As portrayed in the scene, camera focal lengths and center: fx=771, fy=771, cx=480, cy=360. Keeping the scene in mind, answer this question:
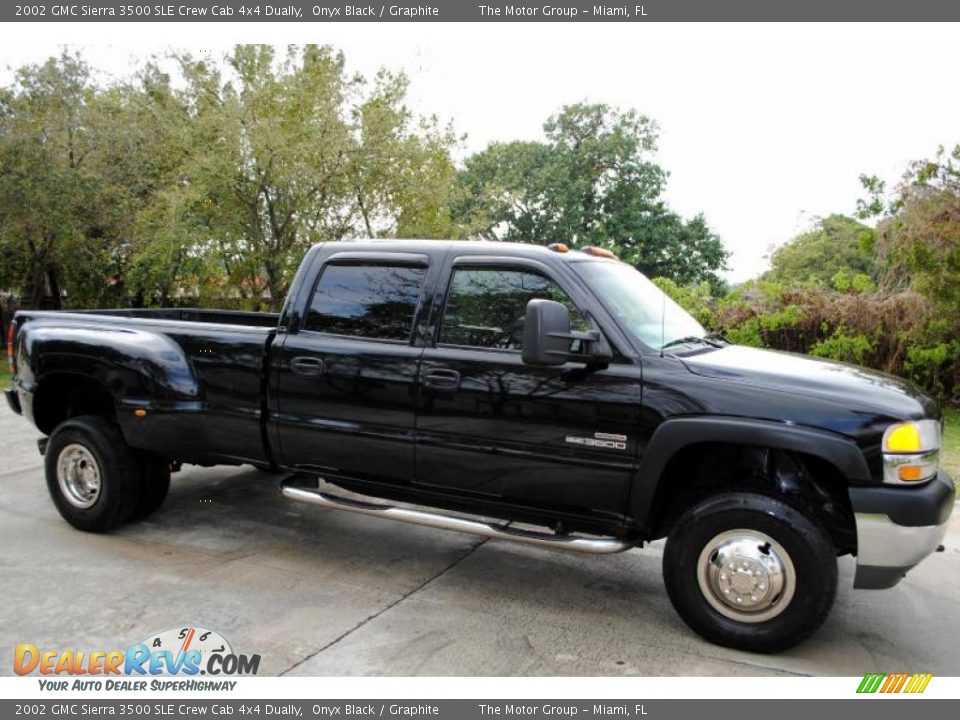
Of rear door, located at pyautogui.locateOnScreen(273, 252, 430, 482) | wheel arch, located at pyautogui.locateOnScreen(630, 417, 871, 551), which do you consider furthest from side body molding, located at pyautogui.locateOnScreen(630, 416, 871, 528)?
rear door, located at pyautogui.locateOnScreen(273, 252, 430, 482)

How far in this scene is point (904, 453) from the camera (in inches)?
139

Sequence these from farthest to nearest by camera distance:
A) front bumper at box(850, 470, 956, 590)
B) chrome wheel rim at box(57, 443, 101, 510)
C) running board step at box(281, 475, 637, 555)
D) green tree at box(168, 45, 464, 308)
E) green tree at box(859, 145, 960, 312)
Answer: green tree at box(168, 45, 464, 308) → green tree at box(859, 145, 960, 312) → chrome wheel rim at box(57, 443, 101, 510) → running board step at box(281, 475, 637, 555) → front bumper at box(850, 470, 956, 590)

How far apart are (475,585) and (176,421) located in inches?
87.4

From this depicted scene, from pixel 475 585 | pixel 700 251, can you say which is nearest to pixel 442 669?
pixel 475 585

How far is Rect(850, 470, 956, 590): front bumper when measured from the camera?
349 cm

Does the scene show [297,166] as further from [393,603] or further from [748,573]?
[748,573]

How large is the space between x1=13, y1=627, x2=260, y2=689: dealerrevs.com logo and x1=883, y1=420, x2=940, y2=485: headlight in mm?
3047

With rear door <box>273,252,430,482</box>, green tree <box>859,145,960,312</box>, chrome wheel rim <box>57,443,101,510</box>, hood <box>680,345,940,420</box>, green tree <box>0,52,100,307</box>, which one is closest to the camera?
hood <box>680,345,940,420</box>

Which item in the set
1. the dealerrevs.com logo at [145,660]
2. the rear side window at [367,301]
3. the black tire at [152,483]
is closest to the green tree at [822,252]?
the rear side window at [367,301]

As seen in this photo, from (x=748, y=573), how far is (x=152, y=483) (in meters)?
4.07

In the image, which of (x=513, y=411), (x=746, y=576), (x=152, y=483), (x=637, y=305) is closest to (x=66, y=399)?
(x=152, y=483)

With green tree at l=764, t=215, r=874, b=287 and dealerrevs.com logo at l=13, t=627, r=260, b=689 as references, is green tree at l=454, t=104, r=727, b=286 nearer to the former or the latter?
green tree at l=764, t=215, r=874, b=287

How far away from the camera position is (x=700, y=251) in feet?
128

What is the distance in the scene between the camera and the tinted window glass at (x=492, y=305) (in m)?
4.25
